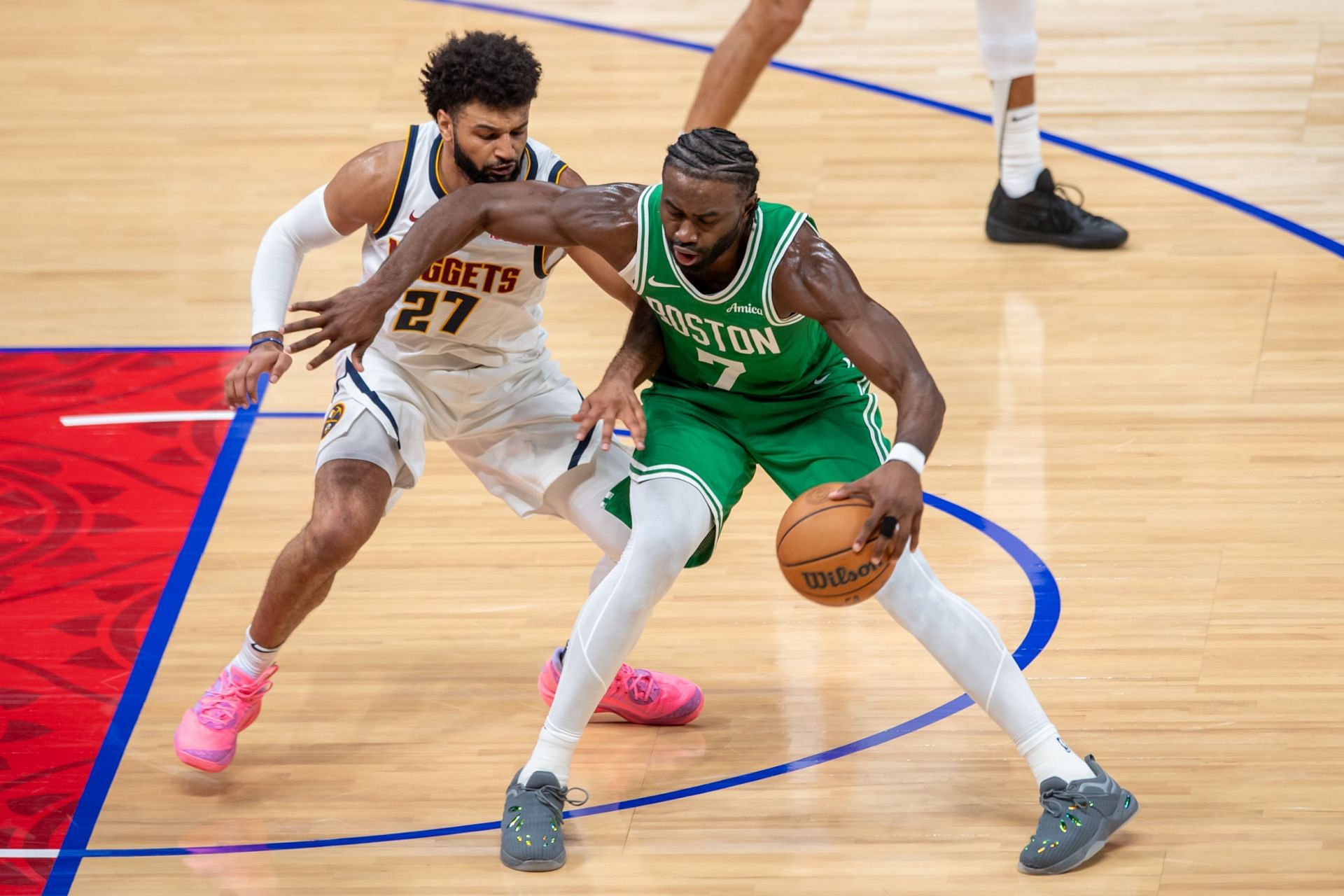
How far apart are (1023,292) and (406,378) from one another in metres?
3.16

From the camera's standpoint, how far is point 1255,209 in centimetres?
771

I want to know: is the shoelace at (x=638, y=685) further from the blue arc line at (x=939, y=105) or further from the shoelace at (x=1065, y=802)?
the blue arc line at (x=939, y=105)

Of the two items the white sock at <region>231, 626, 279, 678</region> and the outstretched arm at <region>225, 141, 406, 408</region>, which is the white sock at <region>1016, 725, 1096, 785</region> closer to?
the white sock at <region>231, 626, 279, 678</region>

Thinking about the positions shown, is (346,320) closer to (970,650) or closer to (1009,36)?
(970,650)

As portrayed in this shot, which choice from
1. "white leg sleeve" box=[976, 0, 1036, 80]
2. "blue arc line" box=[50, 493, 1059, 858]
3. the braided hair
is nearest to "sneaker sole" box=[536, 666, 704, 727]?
"blue arc line" box=[50, 493, 1059, 858]

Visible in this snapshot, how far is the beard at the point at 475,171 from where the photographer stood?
4.59 m

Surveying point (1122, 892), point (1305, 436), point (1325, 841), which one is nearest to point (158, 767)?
point (1122, 892)

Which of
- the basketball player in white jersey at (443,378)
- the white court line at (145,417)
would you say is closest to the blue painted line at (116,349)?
the white court line at (145,417)

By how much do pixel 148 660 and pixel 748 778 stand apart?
1.81 metres

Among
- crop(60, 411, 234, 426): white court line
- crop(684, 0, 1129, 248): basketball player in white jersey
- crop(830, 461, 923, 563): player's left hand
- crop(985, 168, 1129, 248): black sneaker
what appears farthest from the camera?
crop(985, 168, 1129, 248): black sneaker

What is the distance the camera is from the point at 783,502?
239 inches

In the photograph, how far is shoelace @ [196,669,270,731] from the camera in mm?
4734

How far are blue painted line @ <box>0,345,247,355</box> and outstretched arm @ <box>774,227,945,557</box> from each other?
338cm

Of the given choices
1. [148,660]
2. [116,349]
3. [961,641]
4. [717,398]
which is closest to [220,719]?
[148,660]
